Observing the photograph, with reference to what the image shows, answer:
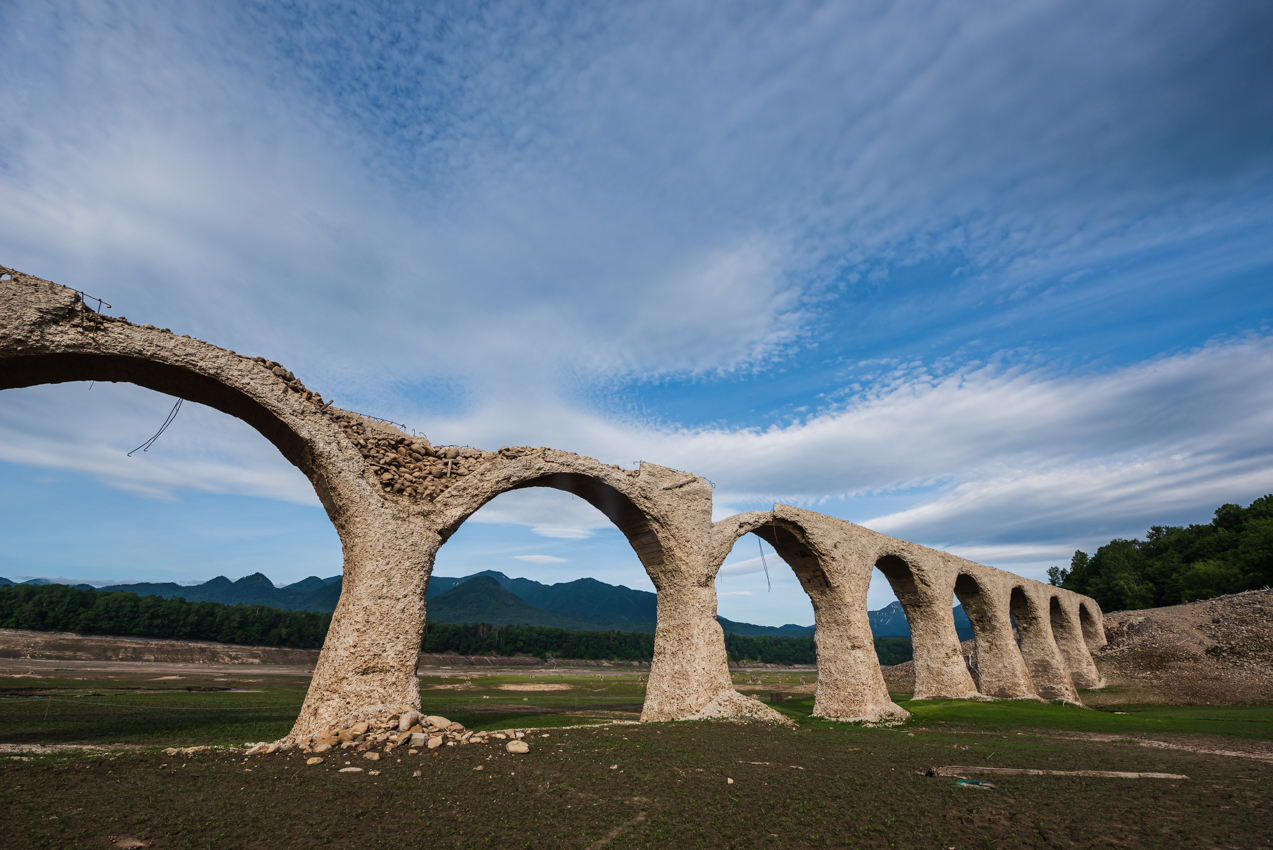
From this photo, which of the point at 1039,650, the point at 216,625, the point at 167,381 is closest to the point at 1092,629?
the point at 1039,650

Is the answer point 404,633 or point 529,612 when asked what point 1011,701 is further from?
point 529,612

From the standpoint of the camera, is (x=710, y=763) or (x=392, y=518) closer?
(x=710, y=763)

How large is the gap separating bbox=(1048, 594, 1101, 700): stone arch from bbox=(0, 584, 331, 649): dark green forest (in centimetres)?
4362

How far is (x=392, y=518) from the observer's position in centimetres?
793

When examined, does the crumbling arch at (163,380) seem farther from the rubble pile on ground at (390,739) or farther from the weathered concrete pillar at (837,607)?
the weathered concrete pillar at (837,607)

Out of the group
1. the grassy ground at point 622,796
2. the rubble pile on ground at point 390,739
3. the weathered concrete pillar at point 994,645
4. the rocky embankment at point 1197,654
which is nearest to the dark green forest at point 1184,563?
the rocky embankment at point 1197,654

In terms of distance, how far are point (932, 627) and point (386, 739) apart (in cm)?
1495

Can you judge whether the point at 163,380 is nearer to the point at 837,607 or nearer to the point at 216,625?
the point at 837,607

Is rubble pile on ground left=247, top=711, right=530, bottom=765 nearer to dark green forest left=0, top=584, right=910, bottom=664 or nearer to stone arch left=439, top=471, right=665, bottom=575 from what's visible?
stone arch left=439, top=471, right=665, bottom=575

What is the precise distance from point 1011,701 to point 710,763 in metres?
15.7

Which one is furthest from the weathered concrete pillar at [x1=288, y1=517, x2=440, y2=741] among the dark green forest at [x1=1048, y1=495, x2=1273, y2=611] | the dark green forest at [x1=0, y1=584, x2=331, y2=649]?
the dark green forest at [x1=1048, y1=495, x2=1273, y2=611]

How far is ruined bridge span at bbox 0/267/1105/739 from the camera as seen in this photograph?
6.57 metres

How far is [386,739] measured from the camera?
7.01 meters

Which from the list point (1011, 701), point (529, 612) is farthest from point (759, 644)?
point (529, 612)
